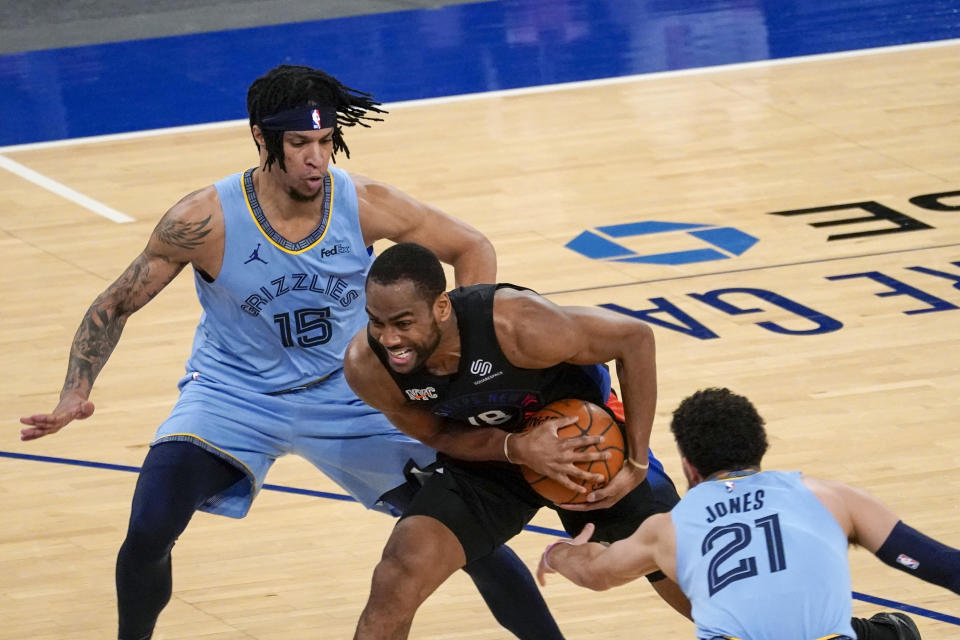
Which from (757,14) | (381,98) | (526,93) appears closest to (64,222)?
(381,98)

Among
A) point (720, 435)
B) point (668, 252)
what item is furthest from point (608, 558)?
point (668, 252)

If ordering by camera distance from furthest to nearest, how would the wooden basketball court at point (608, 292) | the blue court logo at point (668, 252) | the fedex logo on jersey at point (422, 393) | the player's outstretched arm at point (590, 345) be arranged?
the blue court logo at point (668, 252) → the wooden basketball court at point (608, 292) → the fedex logo on jersey at point (422, 393) → the player's outstretched arm at point (590, 345)

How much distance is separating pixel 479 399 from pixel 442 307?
369mm

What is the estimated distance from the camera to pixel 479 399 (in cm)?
466

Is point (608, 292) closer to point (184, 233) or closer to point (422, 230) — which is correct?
point (422, 230)

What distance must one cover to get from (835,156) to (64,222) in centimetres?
511

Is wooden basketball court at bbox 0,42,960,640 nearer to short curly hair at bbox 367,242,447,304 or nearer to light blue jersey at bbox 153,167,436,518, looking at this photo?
light blue jersey at bbox 153,167,436,518

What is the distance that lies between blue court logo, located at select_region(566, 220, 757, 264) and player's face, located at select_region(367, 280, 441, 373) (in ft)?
15.2

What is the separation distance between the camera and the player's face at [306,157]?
5.00 meters

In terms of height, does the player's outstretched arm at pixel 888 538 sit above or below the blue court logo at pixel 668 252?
above

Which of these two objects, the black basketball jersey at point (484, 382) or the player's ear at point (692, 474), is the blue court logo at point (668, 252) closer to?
the black basketball jersey at point (484, 382)

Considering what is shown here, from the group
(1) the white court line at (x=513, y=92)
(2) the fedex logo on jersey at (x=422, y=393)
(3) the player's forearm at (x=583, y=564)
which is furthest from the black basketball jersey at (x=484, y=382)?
(1) the white court line at (x=513, y=92)

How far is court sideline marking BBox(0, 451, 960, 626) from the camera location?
5.16 meters

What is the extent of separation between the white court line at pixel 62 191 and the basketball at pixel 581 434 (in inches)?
239
